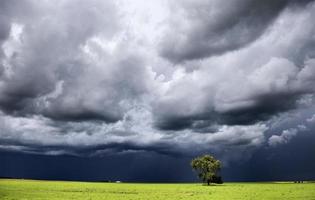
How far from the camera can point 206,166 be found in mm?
168750

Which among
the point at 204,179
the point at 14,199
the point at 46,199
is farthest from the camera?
the point at 204,179

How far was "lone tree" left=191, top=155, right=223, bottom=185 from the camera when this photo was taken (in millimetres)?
168000

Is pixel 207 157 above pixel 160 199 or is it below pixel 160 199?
above

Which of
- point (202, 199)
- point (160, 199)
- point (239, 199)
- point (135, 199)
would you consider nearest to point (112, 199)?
point (135, 199)

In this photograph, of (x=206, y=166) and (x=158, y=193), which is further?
(x=206, y=166)

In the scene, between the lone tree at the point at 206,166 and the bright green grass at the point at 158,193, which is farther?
the lone tree at the point at 206,166

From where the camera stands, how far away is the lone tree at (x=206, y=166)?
551 ft

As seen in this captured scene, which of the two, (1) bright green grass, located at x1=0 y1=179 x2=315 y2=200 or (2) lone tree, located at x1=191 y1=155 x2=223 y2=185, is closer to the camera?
(1) bright green grass, located at x1=0 y1=179 x2=315 y2=200

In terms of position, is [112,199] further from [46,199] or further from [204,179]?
[204,179]

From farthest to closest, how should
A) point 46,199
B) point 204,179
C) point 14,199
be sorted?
point 204,179 → point 46,199 → point 14,199

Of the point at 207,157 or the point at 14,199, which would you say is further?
the point at 207,157

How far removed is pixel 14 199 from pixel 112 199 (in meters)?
16.7

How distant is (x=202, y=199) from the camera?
68062 mm

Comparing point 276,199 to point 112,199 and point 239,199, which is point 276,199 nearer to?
point 239,199
